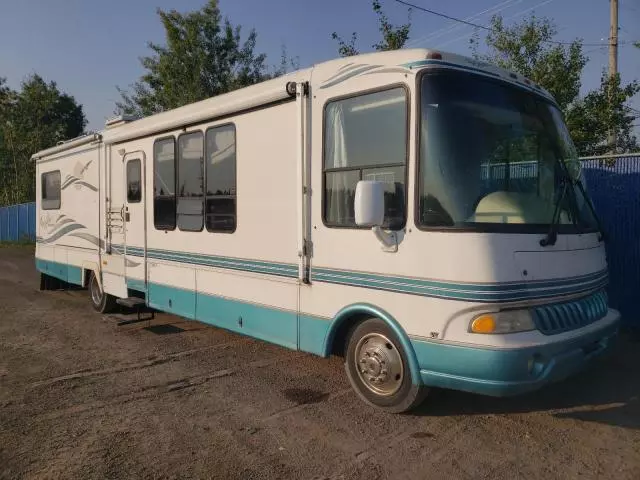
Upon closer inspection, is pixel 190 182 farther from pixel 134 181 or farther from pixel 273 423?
pixel 273 423

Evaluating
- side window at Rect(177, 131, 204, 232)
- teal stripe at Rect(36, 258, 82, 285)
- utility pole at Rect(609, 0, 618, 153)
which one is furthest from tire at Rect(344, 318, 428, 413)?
utility pole at Rect(609, 0, 618, 153)

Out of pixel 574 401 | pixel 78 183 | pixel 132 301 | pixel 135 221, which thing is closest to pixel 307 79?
pixel 574 401

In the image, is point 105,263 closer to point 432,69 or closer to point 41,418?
point 41,418

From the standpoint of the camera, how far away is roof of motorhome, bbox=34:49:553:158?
4402mm

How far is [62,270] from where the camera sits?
1056cm

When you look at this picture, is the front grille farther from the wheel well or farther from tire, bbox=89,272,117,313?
tire, bbox=89,272,117,313

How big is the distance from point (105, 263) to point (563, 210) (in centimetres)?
688

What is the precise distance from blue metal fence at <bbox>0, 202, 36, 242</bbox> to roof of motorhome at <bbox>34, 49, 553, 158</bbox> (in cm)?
1978

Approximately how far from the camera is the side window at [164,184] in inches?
284

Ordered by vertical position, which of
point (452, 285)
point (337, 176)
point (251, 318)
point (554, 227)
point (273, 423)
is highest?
point (337, 176)

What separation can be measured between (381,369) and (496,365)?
1.04m

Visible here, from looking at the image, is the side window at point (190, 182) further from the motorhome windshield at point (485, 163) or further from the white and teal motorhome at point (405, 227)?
the motorhome windshield at point (485, 163)

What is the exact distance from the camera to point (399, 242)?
445cm

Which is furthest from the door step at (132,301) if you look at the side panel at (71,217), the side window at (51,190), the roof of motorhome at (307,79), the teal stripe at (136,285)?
the side window at (51,190)
